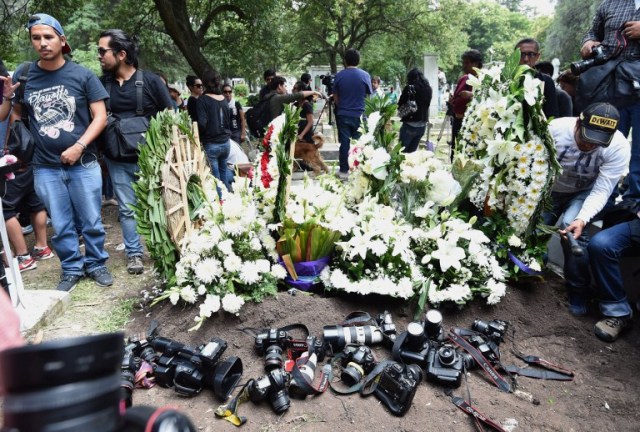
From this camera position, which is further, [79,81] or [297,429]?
[79,81]

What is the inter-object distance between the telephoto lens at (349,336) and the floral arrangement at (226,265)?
1.73ft

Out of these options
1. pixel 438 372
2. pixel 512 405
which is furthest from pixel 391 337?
pixel 512 405

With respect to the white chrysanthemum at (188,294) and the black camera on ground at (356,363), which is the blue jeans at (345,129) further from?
the black camera on ground at (356,363)

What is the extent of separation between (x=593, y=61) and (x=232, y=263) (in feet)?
11.2

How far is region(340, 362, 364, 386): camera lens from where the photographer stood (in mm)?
2621

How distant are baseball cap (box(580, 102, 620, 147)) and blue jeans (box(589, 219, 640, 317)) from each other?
0.64 m

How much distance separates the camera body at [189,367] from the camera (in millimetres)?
2543

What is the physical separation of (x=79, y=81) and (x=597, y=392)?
13.4ft

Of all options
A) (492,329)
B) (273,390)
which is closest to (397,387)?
(273,390)

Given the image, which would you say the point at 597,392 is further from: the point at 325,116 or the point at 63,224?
the point at 325,116

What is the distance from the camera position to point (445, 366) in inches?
105

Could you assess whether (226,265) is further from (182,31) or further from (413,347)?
(182,31)

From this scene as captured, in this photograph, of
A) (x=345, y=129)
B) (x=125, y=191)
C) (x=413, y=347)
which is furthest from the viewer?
(x=345, y=129)

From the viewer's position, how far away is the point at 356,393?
2590 millimetres
